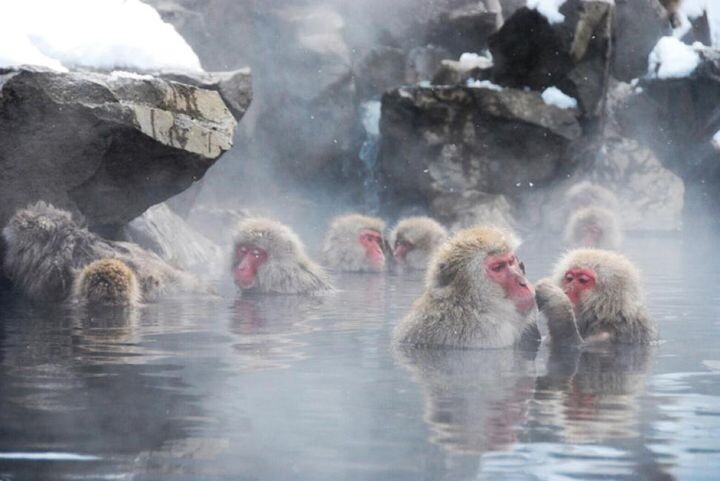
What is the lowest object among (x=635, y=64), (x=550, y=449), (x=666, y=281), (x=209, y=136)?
(x=550, y=449)

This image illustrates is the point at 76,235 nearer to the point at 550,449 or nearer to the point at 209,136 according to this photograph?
the point at 209,136

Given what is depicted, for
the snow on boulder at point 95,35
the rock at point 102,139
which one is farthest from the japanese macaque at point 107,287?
the snow on boulder at point 95,35

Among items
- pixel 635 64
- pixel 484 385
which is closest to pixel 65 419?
pixel 484 385

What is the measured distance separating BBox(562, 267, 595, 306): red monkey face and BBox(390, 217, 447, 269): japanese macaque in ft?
16.8

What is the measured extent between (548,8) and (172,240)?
802cm

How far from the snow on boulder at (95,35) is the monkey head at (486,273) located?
382cm

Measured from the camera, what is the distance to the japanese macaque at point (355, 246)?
1183 centimetres

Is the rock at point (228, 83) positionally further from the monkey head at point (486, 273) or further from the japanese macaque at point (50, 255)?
the monkey head at point (486, 273)

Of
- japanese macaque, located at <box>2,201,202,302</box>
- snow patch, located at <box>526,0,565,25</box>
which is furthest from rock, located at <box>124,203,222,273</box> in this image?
snow patch, located at <box>526,0,565,25</box>

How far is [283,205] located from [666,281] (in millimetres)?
9668

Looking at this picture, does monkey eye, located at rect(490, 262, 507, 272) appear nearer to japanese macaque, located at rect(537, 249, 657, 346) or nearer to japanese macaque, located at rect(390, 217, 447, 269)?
japanese macaque, located at rect(537, 249, 657, 346)

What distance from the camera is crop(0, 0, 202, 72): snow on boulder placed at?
32.3ft

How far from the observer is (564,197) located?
57.8 feet

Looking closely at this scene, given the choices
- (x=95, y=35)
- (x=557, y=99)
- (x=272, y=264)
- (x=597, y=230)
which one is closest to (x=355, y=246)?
(x=272, y=264)
